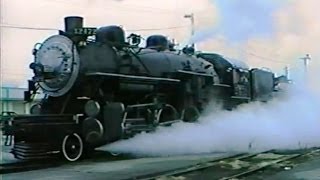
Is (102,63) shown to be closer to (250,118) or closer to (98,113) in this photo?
(98,113)

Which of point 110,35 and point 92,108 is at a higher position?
point 110,35

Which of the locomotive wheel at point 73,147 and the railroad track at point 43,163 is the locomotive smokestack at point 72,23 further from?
the railroad track at point 43,163

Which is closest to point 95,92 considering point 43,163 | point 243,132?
point 43,163

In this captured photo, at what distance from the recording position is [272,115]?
20.3 metres

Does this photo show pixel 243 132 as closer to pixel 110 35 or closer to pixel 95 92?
pixel 110 35

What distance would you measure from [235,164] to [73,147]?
3546 mm

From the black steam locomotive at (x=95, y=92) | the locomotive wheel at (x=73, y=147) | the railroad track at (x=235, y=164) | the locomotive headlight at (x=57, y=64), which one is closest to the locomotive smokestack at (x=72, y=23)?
the black steam locomotive at (x=95, y=92)

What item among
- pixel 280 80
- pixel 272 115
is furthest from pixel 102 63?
pixel 280 80

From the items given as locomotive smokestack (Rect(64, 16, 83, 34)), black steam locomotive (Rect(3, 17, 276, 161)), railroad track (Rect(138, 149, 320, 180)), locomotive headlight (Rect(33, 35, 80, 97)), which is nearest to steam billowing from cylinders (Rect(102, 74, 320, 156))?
black steam locomotive (Rect(3, 17, 276, 161))

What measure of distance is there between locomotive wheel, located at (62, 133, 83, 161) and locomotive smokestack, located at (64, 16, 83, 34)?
2406 mm

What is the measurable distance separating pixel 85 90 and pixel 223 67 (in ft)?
22.0

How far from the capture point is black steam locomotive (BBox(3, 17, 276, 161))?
484 inches

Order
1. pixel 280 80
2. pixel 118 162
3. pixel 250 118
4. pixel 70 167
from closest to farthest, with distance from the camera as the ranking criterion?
pixel 70 167 < pixel 118 162 < pixel 250 118 < pixel 280 80

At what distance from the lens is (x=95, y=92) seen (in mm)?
13266
